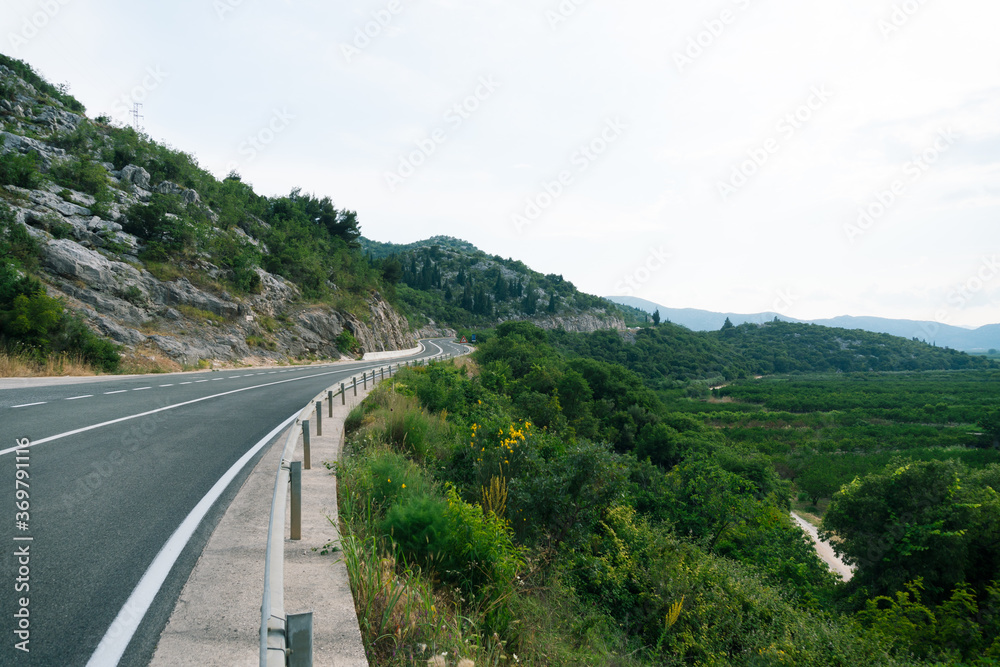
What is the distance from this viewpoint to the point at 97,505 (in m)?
5.35

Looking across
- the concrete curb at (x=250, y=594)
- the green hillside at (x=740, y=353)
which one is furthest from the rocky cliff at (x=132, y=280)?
the green hillside at (x=740, y=353)

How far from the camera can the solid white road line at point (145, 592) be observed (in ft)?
9.90

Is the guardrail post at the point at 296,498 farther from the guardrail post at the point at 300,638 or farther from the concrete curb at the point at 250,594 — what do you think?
the guardrail post at the point at 300,638

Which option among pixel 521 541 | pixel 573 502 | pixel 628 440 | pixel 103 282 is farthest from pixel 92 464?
pixel 628 440

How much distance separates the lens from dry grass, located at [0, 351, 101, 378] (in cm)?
1594

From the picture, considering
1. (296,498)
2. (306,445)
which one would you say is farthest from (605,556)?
(296,498)

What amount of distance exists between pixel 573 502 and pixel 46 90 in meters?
57.0

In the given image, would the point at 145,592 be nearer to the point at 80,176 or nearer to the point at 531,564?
the point at 531,564

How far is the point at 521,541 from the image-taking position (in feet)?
29.9

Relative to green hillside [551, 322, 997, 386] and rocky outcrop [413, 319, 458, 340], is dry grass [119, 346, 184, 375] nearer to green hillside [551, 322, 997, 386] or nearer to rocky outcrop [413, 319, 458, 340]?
rocky outcrop [413, 319, 458, 340]

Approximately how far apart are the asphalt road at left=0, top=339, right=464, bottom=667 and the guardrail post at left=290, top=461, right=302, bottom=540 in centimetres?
82

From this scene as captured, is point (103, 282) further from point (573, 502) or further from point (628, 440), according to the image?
point (628, 440)

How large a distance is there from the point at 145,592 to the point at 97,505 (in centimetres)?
228

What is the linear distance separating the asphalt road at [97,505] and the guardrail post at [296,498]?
816 mm
